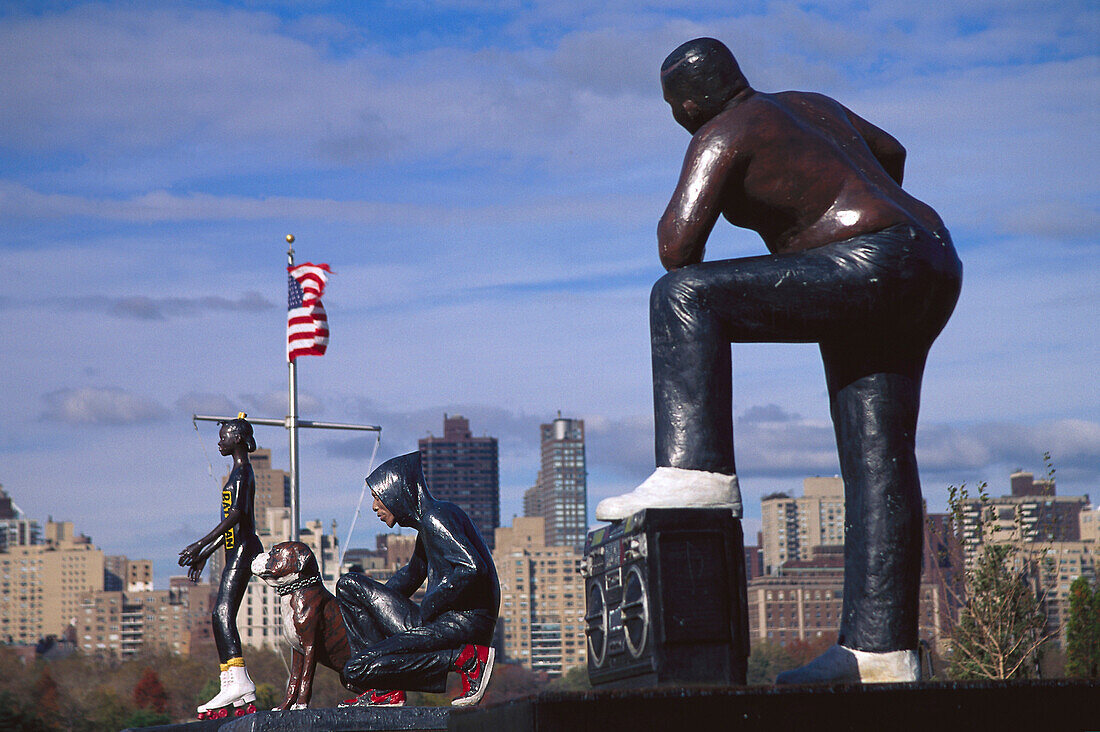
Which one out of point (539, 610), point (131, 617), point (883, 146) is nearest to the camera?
point (883, 146)

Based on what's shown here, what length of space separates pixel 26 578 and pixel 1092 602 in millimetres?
178300

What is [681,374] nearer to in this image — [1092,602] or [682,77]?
[682,77]

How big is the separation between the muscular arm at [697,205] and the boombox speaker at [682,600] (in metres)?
0.88

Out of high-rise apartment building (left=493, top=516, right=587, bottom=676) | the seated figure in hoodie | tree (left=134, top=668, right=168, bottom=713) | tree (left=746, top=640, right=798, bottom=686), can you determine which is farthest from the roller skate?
high-rise apartment building (left=493, top=516, right=587, bottom=676)

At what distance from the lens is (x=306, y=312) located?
80.6ft

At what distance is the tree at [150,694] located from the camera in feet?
229

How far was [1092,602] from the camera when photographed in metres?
38.4

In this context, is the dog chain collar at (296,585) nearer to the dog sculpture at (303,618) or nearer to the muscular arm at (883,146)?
the dog sculpture at (303,618)

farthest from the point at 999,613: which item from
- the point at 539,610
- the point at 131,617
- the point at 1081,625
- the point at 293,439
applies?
the point at 539,610

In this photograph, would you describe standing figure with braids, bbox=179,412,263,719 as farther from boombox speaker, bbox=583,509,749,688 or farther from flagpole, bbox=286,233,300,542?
flagpole, bbox=286,233,300,542

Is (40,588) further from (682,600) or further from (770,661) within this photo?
(682,600)

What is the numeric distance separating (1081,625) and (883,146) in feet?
116

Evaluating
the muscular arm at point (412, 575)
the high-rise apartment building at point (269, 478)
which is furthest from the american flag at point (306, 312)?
the high-rise apartment building at point (269, 478)

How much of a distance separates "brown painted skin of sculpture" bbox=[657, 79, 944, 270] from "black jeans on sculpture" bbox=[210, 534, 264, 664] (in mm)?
4792
